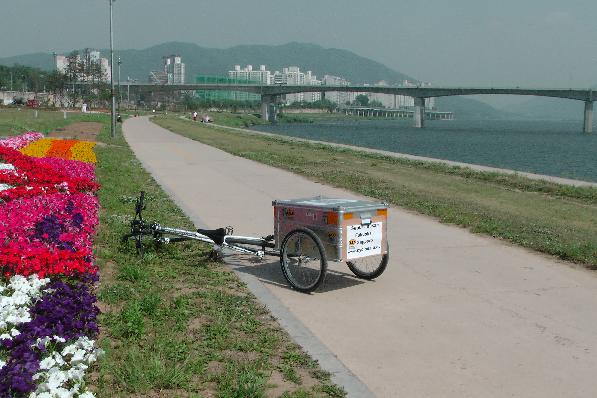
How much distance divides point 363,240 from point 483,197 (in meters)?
9.78

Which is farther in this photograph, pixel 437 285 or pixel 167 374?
pixel 437 285

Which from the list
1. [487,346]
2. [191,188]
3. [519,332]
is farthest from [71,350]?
[191,188]

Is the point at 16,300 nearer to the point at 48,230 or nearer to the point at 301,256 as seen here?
the point at 48,230

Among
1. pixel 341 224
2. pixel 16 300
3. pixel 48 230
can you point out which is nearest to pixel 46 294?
pixel 16 300

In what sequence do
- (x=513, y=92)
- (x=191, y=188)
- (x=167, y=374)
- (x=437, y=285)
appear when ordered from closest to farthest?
(x=167, y=374)
(x=437, y=285)
(x=191, y=188)
(x=513, y=92)

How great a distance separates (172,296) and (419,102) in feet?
417

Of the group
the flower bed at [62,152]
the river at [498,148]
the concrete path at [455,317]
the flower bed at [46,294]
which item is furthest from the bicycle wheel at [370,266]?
the river at [498,148]

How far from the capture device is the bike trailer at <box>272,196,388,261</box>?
289 inches

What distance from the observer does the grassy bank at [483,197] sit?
10953 millimetres

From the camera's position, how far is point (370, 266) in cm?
845

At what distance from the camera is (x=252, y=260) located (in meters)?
9.23

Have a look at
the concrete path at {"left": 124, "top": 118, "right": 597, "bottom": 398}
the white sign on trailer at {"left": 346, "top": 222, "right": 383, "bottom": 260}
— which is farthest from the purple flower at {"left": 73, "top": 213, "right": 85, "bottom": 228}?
the white sign on trailer at {"left": 346, "top": 222, "right": 383, "bottom": 260}

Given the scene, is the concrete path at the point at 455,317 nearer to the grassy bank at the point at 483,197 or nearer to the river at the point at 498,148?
the grassy bank at the point at 483,197

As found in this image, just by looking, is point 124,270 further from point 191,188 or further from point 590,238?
point 191,188
